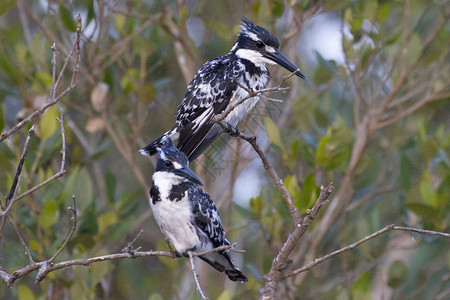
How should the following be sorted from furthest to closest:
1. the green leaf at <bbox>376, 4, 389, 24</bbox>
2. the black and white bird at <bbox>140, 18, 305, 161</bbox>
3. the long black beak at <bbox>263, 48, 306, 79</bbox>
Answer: the green leaf at <bbox>376, 4, 389, 24</bbox>, the long black beak at <bbox>263, 48, 306, 79</bbox>, the black and white bird at <bbox>140, 18, 305, 161</bbox>

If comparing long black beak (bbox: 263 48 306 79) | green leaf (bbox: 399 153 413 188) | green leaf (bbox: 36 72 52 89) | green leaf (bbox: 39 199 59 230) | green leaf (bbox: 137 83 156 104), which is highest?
green leaf (bbox: 36 72 52 89)

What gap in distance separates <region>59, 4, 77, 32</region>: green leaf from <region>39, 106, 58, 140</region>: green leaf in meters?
0.84

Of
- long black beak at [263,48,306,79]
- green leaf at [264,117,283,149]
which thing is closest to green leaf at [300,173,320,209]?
green leaf at [264,117,283,149]

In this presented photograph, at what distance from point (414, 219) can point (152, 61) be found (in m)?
2.14

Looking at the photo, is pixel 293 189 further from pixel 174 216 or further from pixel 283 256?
pixel 283 256

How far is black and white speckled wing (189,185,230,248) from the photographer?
3.47 m

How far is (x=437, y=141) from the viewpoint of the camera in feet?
14.8

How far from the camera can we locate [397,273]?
428 centimetres

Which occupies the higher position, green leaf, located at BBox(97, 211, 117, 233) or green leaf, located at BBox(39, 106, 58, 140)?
green leaf, located at BBox(39, 106, 58, 140)

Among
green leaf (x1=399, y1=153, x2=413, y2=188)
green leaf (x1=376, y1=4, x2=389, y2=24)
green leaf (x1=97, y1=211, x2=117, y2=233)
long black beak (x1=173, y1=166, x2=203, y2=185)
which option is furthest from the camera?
green leaf (x1=376, y1=4, x2=389, y2=24)

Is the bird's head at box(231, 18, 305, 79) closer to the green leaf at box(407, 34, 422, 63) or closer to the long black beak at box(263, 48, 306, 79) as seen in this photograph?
the long black beak at box(263, 48, 306, 79)

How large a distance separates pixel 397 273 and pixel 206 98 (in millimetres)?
1509

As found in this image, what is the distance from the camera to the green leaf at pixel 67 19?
178 inches

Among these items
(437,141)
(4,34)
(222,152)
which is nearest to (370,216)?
(437,141)
